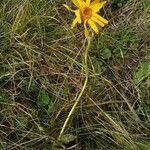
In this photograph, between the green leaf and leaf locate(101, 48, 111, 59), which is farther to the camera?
leaf locate(101, 48, 111, 59)

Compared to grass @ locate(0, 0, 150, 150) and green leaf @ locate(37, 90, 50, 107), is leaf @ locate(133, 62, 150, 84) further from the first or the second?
green leaf @ locate(37, 90, 50, 107)

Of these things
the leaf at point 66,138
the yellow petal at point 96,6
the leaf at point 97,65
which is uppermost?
the yellow petal at point 96,6

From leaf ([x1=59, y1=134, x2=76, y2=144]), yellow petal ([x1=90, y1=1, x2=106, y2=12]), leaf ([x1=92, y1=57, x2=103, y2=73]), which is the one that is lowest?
leaf ([x1=59, y1=134, x2=76, y2=144])

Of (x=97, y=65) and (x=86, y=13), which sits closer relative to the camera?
(x=86, y=13)

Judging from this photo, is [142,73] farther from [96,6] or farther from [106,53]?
[96,6]

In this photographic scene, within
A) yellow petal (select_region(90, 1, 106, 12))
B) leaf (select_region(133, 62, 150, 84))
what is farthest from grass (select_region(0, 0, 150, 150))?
yellow petal (select_region(90, 1, 106, 12))

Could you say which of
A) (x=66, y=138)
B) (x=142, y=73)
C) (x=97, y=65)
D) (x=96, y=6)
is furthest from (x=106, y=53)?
(x=66, y=138)

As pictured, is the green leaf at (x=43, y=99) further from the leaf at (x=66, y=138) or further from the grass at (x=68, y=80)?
the leaf at (x=66, y=138)

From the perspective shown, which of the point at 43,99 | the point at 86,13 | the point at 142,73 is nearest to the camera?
the point at 86,13

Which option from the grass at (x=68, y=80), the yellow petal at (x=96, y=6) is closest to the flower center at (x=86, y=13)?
the yellow petal at (x=96, y=6)
